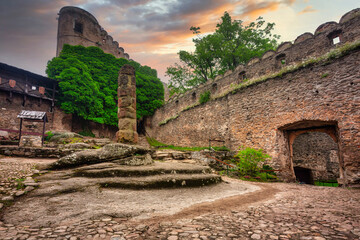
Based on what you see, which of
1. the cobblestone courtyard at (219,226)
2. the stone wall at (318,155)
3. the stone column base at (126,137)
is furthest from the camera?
the stone wall at (318,155)

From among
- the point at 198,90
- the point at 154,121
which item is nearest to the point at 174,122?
the point at 198,90

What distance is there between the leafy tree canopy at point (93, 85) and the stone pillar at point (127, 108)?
11.1 m

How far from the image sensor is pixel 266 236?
1.94 metres

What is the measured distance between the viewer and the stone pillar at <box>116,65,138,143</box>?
6.89 m

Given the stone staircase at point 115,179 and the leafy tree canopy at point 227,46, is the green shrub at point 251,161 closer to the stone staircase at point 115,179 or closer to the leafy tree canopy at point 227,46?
the stone staircase at point 115,179

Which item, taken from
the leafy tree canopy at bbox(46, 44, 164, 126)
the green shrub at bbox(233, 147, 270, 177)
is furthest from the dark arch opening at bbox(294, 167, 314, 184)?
the leafy tree canopy at bbox(46, 44, 164, 126)

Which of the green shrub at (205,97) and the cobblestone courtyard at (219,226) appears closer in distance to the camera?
the cobblestone courtyard at (219,226)

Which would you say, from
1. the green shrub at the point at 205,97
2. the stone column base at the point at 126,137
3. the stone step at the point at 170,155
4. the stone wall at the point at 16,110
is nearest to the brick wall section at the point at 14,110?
the stone wall at the point at 16,110

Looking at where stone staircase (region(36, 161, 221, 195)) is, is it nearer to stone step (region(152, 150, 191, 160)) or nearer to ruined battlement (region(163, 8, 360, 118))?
stone step (region(152, 150, 191, 160))

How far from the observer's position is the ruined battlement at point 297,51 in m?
6.83

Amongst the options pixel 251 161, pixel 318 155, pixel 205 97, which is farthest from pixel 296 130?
pixel 205 97

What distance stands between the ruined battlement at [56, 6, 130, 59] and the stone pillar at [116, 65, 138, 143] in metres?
19.9

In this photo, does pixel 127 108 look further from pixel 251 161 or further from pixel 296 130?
pixel 296 130

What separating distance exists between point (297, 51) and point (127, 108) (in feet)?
27.6
